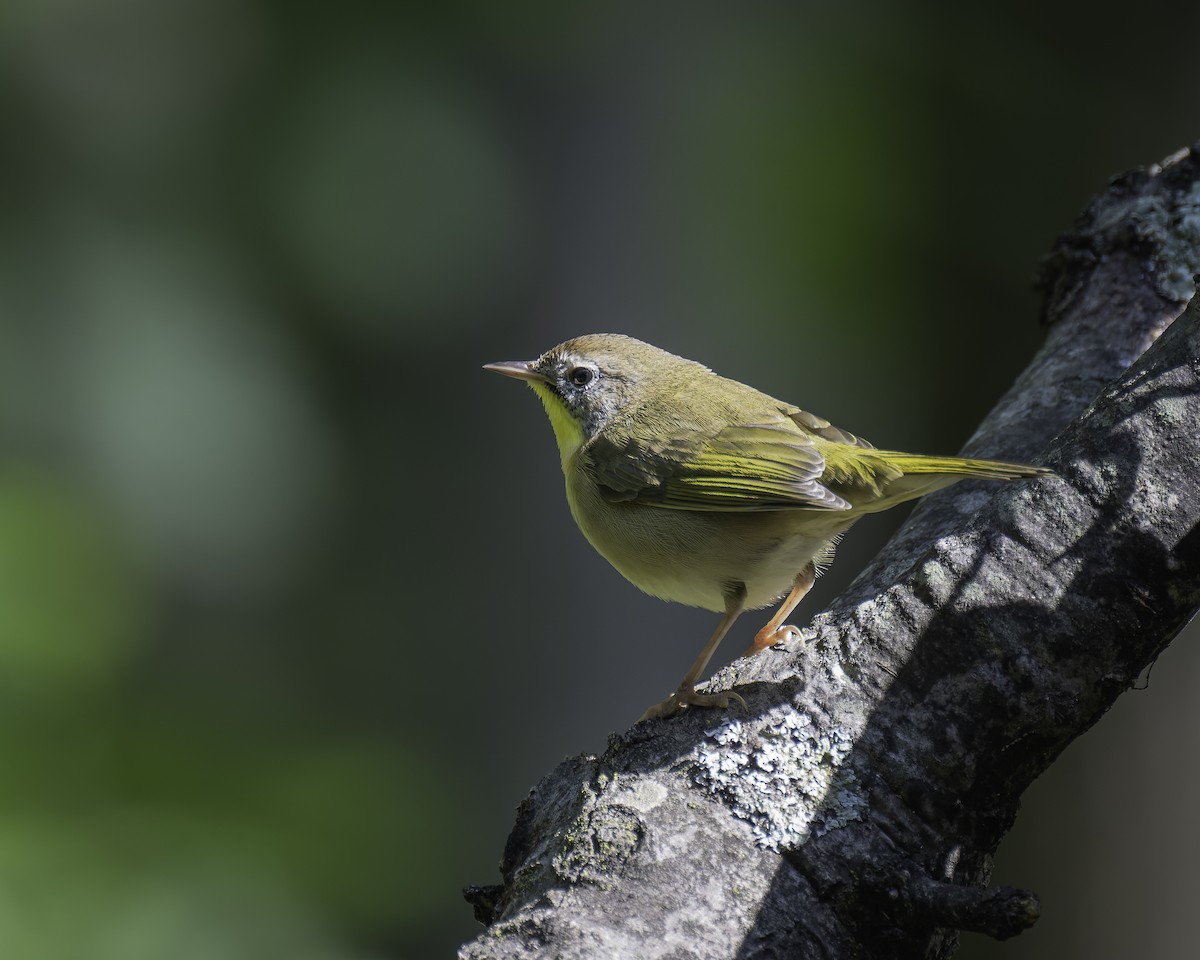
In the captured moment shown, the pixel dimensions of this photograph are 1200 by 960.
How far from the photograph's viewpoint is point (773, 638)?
116 inches

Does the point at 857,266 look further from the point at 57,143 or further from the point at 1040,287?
the point at 57,143

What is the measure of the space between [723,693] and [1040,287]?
213 centimetres

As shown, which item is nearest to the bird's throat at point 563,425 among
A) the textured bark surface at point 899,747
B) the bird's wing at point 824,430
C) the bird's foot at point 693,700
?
the bird's wing at point 824,430

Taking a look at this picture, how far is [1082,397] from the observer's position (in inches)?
121

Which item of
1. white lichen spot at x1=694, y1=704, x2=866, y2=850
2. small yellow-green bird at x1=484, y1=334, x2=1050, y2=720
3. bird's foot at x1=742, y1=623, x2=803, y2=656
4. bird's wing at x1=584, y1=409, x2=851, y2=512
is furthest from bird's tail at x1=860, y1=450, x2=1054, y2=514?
white lichen spot at x1=694, y1=704, x2=866, y2=850

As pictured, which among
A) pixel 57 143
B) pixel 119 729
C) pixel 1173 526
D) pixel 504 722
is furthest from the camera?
pixel 504 722

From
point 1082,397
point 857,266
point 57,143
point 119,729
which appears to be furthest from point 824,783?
point 857,266

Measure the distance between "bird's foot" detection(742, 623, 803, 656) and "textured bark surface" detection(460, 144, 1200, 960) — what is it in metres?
0.15

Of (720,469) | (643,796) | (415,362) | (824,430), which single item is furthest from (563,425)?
(415,362)

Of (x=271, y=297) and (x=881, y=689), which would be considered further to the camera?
(x=271, y=297)

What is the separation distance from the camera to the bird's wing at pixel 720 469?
304 cm

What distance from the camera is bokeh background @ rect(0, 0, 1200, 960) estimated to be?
13.1 feet

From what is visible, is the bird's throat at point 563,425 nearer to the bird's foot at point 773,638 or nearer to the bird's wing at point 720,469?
the bird's wing at point 720,469

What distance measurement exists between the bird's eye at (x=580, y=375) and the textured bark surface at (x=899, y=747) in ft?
5.67
